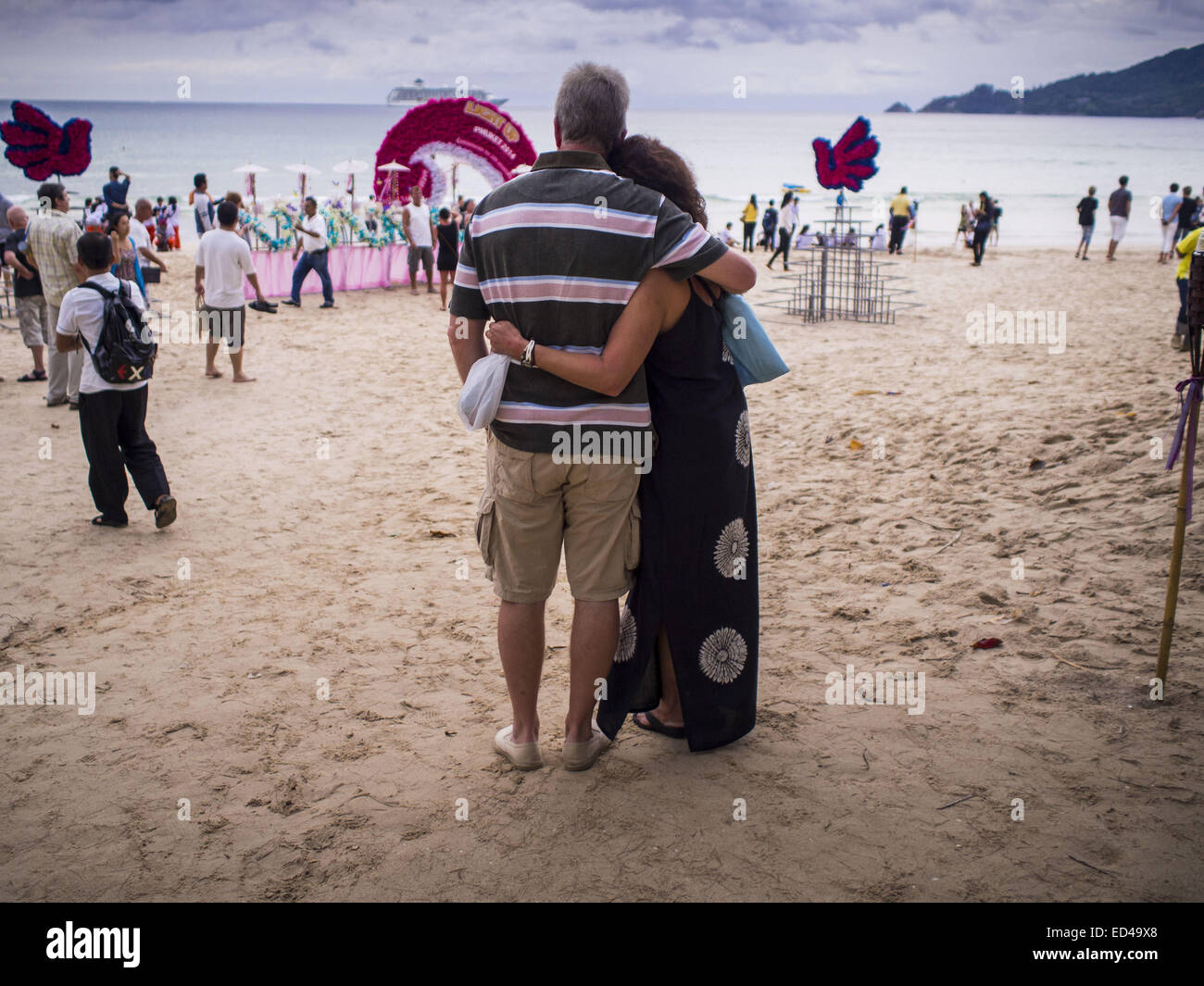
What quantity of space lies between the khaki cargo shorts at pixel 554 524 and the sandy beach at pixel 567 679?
0.65m

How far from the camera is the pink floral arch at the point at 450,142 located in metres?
15.7

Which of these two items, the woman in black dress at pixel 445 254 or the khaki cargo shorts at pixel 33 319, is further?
the woman in black dress at pixel 445 254

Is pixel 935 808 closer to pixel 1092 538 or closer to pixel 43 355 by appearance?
pixel 1092 538

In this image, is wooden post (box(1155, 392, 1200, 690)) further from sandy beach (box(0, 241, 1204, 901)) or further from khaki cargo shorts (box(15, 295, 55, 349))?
khaki cargo shorts (box(15, 295, 55, 349))

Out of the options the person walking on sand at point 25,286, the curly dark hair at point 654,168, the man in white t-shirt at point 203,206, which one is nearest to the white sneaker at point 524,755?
the curly dark hair at point 654,168

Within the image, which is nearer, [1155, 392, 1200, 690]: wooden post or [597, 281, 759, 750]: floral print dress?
[597, 281, 759, 750]: floral print dress

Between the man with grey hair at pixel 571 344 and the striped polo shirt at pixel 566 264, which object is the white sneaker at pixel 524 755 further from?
the striped polo shirt at pixel 566 264

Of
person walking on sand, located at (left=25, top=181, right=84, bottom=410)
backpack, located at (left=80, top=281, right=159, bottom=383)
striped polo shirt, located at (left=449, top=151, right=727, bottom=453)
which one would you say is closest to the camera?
striped polo shirt, located at (left=449, top=151, right=727, bottom=453)

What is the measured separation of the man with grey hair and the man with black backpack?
3.08m

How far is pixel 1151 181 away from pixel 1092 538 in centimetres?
6245

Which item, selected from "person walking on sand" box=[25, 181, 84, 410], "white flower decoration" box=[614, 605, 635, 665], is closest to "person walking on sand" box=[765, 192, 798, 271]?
"person walking on sand" box=[25, 181, 84, 410]

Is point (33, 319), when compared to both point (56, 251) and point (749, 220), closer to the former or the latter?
point (56, 251)

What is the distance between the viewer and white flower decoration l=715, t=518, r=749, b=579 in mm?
2646
